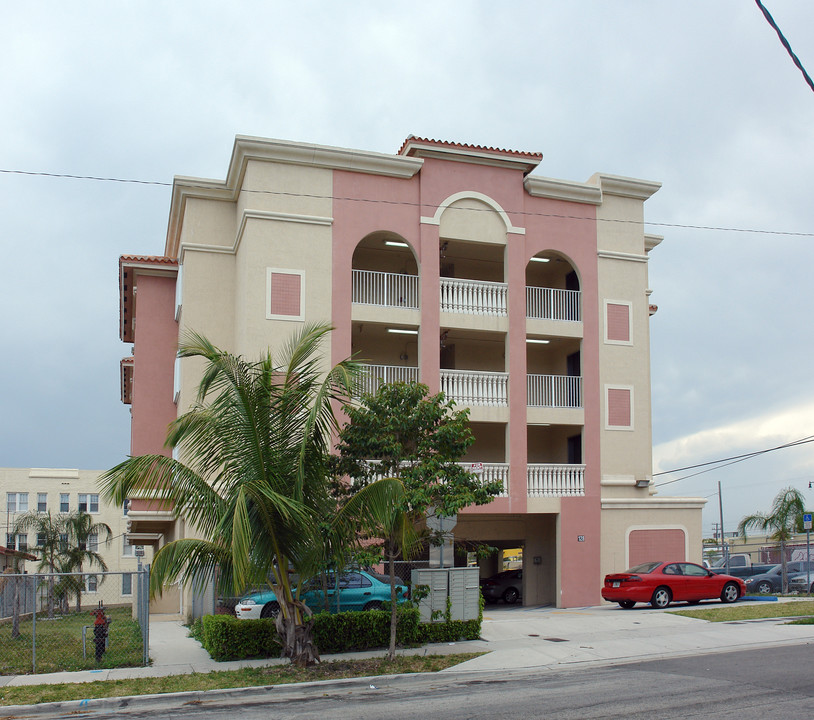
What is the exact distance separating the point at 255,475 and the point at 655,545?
1598cm

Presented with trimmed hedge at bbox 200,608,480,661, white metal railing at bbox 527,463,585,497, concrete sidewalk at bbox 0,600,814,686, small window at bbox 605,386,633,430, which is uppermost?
small window at bbox 605,386,633,430

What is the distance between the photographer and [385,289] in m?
26.1

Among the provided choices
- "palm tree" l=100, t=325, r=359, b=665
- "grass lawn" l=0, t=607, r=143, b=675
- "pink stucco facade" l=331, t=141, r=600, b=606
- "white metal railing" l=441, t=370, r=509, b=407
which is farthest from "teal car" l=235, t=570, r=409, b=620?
"white metal railing" l=441, t=370, r=509, b=407

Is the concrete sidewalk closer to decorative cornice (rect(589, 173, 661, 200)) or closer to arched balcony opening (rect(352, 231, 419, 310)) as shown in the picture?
arched balcony opening (rect(352, 231, 419, 310))

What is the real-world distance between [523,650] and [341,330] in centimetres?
1095

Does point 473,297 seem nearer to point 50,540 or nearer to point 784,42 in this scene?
point 784,42

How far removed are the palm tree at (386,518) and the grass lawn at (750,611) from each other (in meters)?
8.42

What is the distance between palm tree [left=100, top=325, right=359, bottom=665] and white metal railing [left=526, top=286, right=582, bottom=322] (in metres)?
12.9

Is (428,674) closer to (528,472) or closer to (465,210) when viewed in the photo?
(528,472)

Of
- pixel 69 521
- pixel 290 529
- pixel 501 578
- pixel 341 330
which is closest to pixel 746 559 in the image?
pixel 501 578

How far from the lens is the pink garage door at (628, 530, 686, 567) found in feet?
86.9

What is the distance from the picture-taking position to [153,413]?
28969 mm

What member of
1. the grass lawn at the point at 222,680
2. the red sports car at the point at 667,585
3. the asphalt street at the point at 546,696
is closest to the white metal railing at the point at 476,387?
the red sports car at the point at 667,585

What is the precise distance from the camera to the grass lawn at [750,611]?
2030 centimetres
